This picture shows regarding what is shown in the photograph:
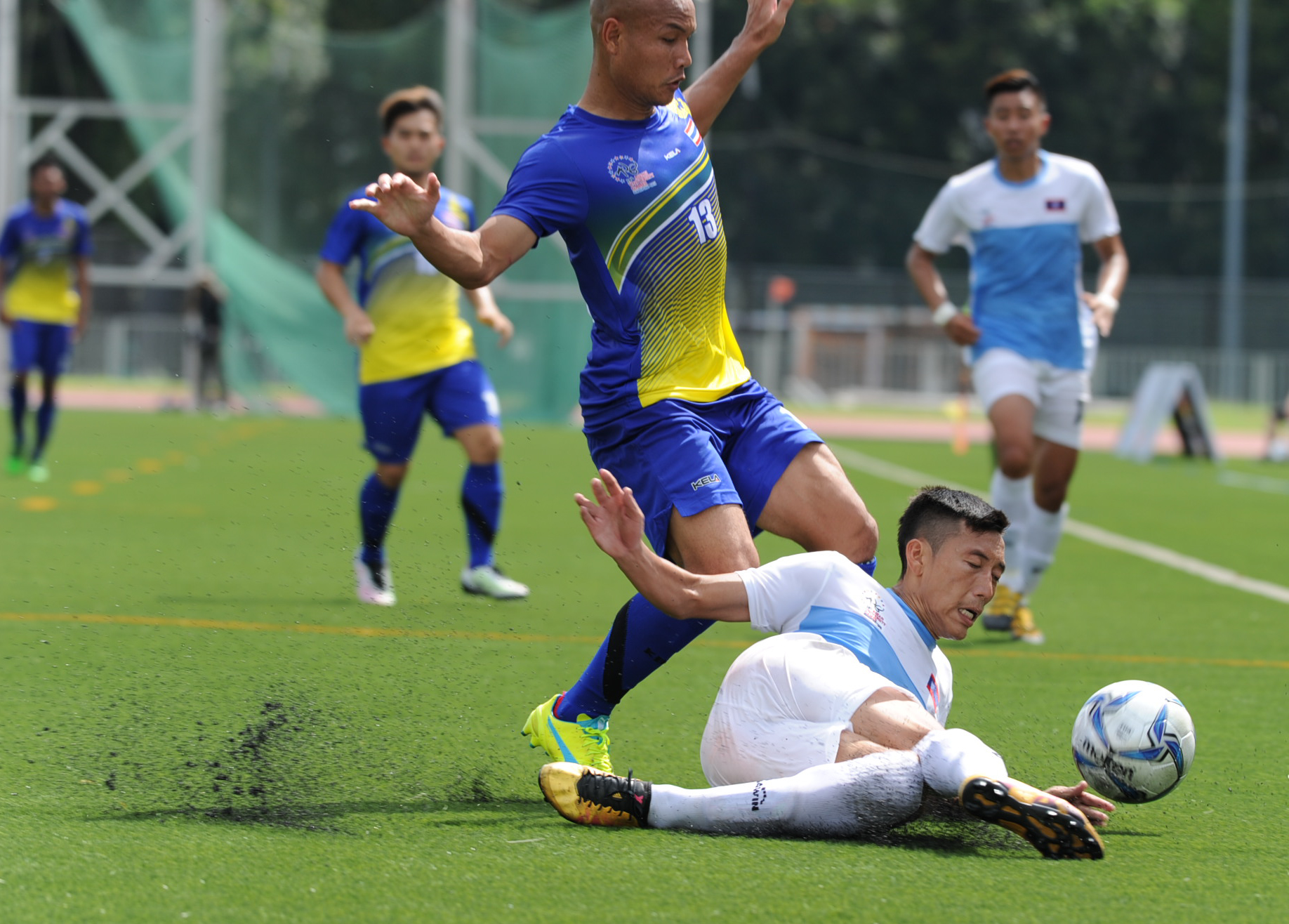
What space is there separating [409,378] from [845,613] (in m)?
4.32

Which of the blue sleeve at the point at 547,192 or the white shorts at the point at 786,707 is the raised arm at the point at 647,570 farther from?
the blue sleeve at the point at 547,192

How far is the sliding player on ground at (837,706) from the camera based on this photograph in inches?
139

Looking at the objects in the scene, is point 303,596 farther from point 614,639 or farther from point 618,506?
point 618,506

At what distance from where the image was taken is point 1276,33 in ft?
141

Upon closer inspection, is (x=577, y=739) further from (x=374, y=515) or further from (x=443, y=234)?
(x=374, y=515)

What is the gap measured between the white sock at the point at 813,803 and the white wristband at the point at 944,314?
420 cm

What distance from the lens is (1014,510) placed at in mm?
7352

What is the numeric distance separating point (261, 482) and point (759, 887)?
457 inches

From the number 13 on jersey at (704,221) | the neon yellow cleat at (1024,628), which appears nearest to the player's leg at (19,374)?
the neon yellow cleat at (1024,628)

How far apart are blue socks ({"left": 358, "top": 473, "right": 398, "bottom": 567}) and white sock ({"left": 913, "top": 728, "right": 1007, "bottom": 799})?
4454 mm

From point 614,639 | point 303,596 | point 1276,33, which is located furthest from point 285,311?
point 1276,33

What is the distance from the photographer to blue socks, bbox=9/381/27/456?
13703 millimetres

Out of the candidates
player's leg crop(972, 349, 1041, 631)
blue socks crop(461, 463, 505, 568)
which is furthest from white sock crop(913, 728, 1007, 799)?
blue socks crop(461, 463, 505, 568)

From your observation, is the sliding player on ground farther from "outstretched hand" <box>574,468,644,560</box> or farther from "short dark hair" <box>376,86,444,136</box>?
"short dark hair" <box>376,86,444,136</box>
